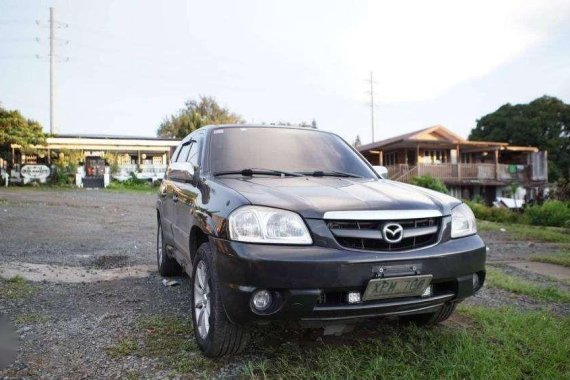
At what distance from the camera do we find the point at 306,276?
94.0 inches

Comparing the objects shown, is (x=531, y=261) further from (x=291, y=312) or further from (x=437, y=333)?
(x=291, y=312)

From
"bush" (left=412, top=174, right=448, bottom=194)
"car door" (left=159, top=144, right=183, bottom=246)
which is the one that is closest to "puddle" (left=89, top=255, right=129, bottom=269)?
"car door" (left=159, top=144, right=183, bottom=246)

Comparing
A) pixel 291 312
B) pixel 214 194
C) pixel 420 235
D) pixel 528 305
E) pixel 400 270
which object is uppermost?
pixel 214 194

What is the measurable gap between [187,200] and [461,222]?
82.3 inches

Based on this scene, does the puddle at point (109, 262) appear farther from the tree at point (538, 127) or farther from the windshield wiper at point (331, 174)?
the tree at point (538, 127)

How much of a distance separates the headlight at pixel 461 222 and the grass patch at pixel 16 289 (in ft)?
13.2

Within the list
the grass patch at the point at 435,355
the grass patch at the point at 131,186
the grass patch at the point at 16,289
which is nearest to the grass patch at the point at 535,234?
the grass patch at the point at 435,355

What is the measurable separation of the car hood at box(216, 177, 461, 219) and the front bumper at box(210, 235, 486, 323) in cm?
27

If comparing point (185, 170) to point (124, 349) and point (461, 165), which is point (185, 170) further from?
point (461, 165)

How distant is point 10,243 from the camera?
7555 millimetres

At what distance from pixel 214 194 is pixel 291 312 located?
999 millimetres

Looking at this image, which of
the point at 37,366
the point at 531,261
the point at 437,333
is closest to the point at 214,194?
the point at 37,366

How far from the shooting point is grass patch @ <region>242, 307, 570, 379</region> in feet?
8.66

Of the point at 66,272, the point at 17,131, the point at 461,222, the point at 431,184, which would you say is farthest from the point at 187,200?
the point at 17,131
